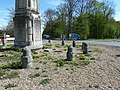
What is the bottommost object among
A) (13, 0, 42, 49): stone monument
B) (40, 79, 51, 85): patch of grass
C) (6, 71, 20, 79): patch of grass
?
(40, 79, 51, 85): patch of grass

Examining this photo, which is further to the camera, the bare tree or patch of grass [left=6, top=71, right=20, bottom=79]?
the bare tree

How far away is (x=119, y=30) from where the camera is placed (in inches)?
2810

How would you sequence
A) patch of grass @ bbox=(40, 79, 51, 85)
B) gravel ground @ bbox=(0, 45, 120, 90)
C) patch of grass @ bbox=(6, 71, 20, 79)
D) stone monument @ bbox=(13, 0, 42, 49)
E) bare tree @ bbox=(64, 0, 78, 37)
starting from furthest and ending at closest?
bare tree @ bbox=(64, 0, 78, 37)
stone monument @ bbox=(13, 0, 42, 49)
patch of grass @ bbox=(6, 71, 20, 79)
patch of grass @ bbox=(40, 79, 51, 85)
gravel ground @ bbox=(0, 45, 120, 90)

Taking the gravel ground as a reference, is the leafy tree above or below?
above

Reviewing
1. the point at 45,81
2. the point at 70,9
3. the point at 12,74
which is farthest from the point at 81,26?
the point at 45,81

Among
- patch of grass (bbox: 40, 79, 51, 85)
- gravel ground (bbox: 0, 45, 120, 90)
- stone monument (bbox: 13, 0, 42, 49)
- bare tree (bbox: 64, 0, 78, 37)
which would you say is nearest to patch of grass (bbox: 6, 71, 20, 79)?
gravel ground (bbox: 0, 45, 120, 90)

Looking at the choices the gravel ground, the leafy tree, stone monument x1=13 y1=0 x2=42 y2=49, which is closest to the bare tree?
the leafy tree

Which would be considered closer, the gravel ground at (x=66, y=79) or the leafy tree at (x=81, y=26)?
the gravel ground at (x=66, y=79)

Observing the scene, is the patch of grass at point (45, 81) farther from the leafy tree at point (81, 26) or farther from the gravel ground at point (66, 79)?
the leafy tree at point (81, 26)

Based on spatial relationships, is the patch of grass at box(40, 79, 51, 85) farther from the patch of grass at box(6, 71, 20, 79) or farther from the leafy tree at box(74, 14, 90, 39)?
the leafy tree at box(74, 14, 90, 39)

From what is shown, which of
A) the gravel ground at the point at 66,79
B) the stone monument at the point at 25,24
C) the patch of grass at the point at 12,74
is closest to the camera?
the gravel ground at the point at 66,79

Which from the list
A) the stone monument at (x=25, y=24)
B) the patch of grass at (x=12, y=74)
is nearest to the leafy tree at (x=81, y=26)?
the stone monument at (x=25, y=24)

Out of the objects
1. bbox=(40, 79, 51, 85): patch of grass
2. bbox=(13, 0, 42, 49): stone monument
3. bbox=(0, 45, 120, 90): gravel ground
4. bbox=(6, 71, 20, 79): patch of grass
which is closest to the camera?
bbox=(0, 45, 120, 90): gravel ground

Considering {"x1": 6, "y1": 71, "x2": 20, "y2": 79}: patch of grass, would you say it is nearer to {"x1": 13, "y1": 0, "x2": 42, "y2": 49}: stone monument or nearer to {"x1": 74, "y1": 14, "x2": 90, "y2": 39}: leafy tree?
{"x1": 13, "y1": 0, "x2": 42, "y2": 49}: stone monument
